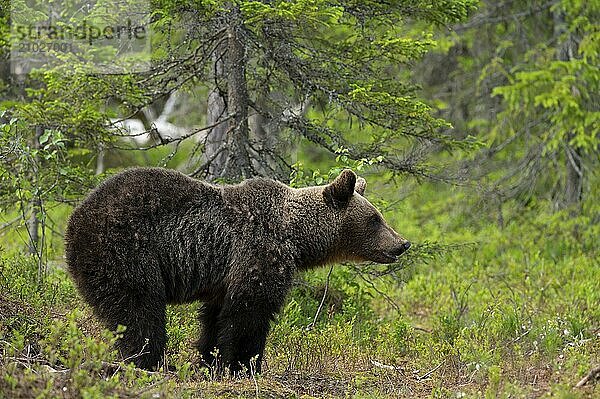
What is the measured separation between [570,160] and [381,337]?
7.53m

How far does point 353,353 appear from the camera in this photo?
8266 mm

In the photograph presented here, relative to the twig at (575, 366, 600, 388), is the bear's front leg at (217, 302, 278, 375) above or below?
below

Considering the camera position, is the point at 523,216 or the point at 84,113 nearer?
the point at 84,113

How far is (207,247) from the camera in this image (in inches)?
285

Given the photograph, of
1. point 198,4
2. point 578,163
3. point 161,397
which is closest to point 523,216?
point 578,163

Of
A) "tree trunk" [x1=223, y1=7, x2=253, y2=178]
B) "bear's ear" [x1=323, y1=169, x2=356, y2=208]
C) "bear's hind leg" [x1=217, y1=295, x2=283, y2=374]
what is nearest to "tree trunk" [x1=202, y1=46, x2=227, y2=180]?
"tree trunk" [x1=223, y1=7, x2=253, y2=178]

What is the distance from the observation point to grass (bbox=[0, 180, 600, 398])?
5766 millimetres

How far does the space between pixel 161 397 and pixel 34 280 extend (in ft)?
14.4

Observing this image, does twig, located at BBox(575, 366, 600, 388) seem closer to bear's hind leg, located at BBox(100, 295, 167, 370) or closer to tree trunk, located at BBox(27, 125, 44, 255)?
bear's hind leg, located at BBox(100, 295, 167, 370)

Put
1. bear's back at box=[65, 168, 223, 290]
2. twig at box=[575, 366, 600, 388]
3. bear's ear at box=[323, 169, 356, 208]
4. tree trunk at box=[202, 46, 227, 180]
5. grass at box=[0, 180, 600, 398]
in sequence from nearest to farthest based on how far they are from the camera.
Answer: grass at box=[0, 180, 600, 398] → twig at box=[575, 366, 600, 388] → bear's back at box=[65, 168, 223, 290] → bear's ear at box=[323, 169, 356, 208] → tree trunk at box=[202, 46, 227, 180]

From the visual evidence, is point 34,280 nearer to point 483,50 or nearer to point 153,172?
point 153,172

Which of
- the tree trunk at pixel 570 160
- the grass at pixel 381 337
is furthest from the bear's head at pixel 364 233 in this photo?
the tree trunk at pixel 570 160

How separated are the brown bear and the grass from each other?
32 cm

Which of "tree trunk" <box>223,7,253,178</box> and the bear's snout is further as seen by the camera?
"tree trunk" <box>223,7,253,178</box>
